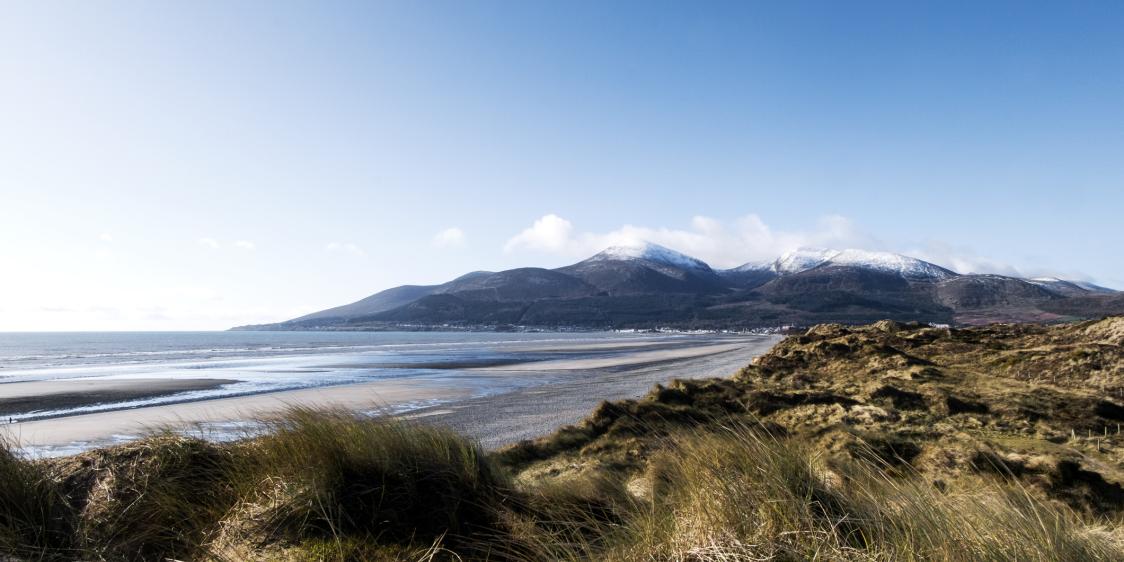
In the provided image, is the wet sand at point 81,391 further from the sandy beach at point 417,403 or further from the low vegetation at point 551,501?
the low vegetation at point 551,501

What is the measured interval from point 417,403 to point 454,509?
59.3ft

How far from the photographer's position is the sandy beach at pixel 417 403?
49.1 feet

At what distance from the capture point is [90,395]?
2588 cm

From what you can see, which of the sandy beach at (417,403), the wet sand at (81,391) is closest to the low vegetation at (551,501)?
the sandy beach at (417,403)

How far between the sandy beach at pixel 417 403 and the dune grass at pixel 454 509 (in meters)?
3.53

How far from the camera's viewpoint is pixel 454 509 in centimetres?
416

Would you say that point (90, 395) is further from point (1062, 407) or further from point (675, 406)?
point (1062, 407)

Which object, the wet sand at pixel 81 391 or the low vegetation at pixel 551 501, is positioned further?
the wet sand at pixel 81 391

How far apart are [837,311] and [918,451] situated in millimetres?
191734

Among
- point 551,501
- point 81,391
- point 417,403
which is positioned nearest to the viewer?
point 551,501

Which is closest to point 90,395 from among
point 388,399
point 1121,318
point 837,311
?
point 388,399

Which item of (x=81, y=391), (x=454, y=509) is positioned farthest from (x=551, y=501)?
(x=81, y=391)

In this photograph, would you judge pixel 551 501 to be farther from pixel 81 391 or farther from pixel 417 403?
pixel 81 391

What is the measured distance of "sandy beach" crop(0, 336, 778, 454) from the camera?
590 inches
